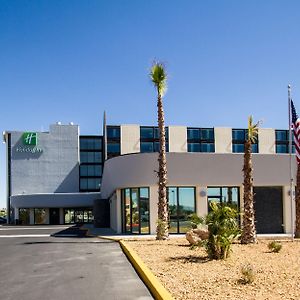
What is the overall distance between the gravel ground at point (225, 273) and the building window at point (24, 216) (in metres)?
50.7

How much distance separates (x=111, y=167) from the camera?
28938 mm

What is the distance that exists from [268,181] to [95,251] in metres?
13.6

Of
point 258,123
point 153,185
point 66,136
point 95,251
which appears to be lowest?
point 95,251

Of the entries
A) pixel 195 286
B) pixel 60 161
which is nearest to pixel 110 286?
pixel 195 286

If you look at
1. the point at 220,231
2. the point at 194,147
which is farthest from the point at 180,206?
the point at 194,147

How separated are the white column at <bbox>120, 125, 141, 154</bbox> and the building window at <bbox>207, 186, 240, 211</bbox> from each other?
159ft

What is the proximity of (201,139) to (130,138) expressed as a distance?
1322cm

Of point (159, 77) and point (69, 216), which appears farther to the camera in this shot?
point (69, 216)

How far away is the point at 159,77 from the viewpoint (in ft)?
75.7

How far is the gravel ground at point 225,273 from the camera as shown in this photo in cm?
848

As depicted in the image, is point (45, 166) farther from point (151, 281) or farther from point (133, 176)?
point (151, 281)

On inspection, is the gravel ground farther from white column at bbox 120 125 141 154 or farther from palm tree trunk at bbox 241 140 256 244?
white column at bbox 120 125 141 154

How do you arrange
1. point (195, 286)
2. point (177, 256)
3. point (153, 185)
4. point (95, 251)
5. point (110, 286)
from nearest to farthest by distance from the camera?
point (195, 286), point (110, 286), point (177, 256), point (95, 251), point (153, 185)

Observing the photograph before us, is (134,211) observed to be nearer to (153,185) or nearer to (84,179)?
(153,185)
